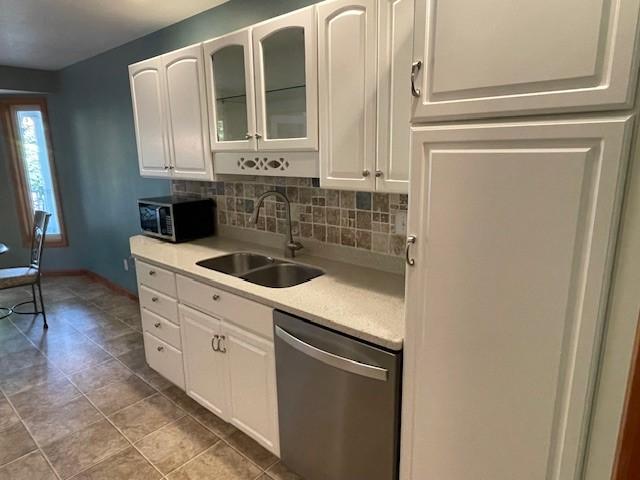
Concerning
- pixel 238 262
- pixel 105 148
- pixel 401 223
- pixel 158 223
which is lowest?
pixel 238 262

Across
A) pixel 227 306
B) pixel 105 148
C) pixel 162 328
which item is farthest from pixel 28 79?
pixel 227 306

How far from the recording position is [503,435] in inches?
43.8

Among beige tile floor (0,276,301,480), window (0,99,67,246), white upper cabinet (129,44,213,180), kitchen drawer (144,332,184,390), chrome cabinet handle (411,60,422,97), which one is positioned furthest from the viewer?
window (0,99,67,246)

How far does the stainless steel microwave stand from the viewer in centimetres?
266

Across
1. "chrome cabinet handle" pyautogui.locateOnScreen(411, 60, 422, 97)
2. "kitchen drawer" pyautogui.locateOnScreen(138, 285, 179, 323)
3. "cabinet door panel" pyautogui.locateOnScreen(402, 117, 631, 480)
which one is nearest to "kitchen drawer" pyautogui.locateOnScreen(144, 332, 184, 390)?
"kitchen drawer" pyautogui.locateOnScreen(138, 285, 179, 323)

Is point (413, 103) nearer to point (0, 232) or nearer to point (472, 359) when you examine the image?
point (472, 359)

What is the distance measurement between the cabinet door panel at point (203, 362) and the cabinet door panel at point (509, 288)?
116 cm

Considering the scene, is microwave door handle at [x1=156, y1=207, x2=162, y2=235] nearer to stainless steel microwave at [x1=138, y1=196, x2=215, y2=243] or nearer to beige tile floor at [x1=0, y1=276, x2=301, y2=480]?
stainless steel microwave at [x1=138, y1=196, x2=215, y2=243]

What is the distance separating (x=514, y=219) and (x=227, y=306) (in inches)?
54.6

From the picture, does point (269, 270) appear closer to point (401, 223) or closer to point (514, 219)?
point (401, 223)

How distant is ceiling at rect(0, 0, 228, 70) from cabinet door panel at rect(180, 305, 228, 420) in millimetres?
1966

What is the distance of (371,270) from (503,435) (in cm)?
104

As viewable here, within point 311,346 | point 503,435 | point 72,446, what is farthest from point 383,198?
point 72,446

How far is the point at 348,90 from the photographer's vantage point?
1.62m
